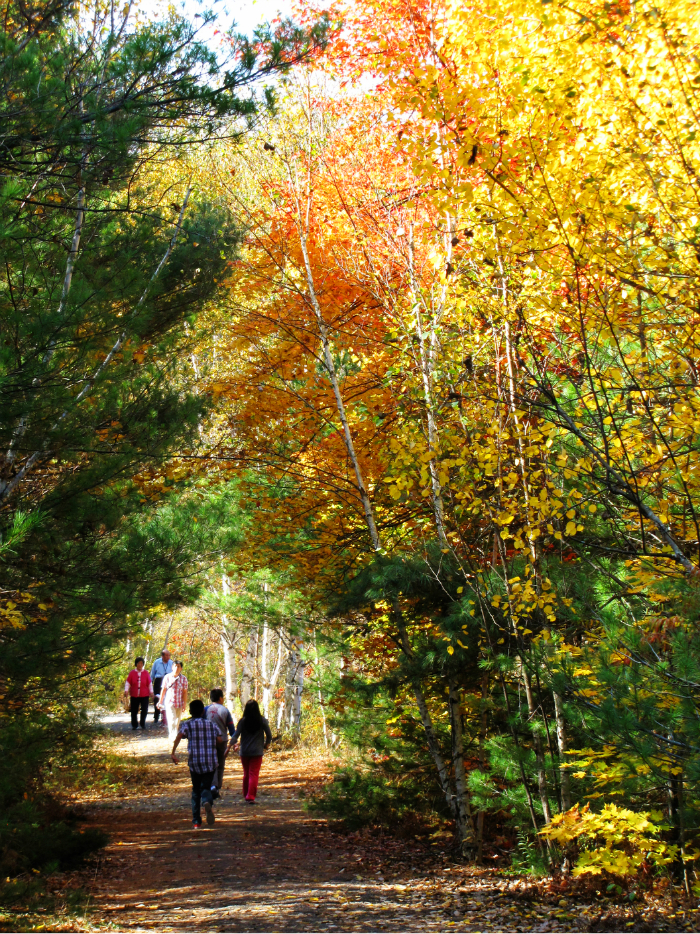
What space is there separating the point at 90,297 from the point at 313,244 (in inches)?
192

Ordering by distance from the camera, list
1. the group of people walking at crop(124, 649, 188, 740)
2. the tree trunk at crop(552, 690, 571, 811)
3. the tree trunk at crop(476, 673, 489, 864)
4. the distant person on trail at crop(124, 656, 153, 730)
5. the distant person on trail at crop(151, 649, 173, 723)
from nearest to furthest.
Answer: the tree trunk at crop(552, 690, 571, 811) < the tree trunk at crop(476, 673, 489, 864) < the group of people walking at crop(124, 649, 188, 740) < the distant person on trail at crop(124, 656, 153, 730) < the distant person on trail at crop(151, 649, 173, 723)

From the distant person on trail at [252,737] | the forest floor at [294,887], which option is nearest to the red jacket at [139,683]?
the forest floor at [294,887]

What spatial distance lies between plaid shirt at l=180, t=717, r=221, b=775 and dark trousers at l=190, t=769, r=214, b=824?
0.09 metres

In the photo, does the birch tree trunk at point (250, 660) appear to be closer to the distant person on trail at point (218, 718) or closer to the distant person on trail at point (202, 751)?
the distant person on trail at point (218, 718)

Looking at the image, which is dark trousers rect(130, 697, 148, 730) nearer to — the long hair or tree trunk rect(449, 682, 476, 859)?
the long hair

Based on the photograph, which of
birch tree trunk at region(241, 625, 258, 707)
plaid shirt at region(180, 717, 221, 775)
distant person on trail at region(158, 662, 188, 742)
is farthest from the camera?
birch tree trunk at region(241, 625, 258, 707)

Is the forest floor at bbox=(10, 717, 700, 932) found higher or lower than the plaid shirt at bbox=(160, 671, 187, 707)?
lower

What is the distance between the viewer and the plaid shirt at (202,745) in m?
9.05

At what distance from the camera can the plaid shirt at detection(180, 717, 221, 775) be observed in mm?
9055

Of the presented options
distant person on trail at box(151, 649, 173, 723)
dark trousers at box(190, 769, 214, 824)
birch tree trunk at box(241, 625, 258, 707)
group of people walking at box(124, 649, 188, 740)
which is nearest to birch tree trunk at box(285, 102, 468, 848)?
dark trousers at box(190, 769, 214, 824)

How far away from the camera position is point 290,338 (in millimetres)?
9438

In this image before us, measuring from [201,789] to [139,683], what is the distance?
9977mm

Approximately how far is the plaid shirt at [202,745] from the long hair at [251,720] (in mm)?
1762

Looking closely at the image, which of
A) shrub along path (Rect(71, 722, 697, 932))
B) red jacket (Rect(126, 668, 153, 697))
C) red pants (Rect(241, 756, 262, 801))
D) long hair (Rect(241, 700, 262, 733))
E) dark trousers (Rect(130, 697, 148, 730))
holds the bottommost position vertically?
shrub along path (Rect(71, 722, 697, 932))
